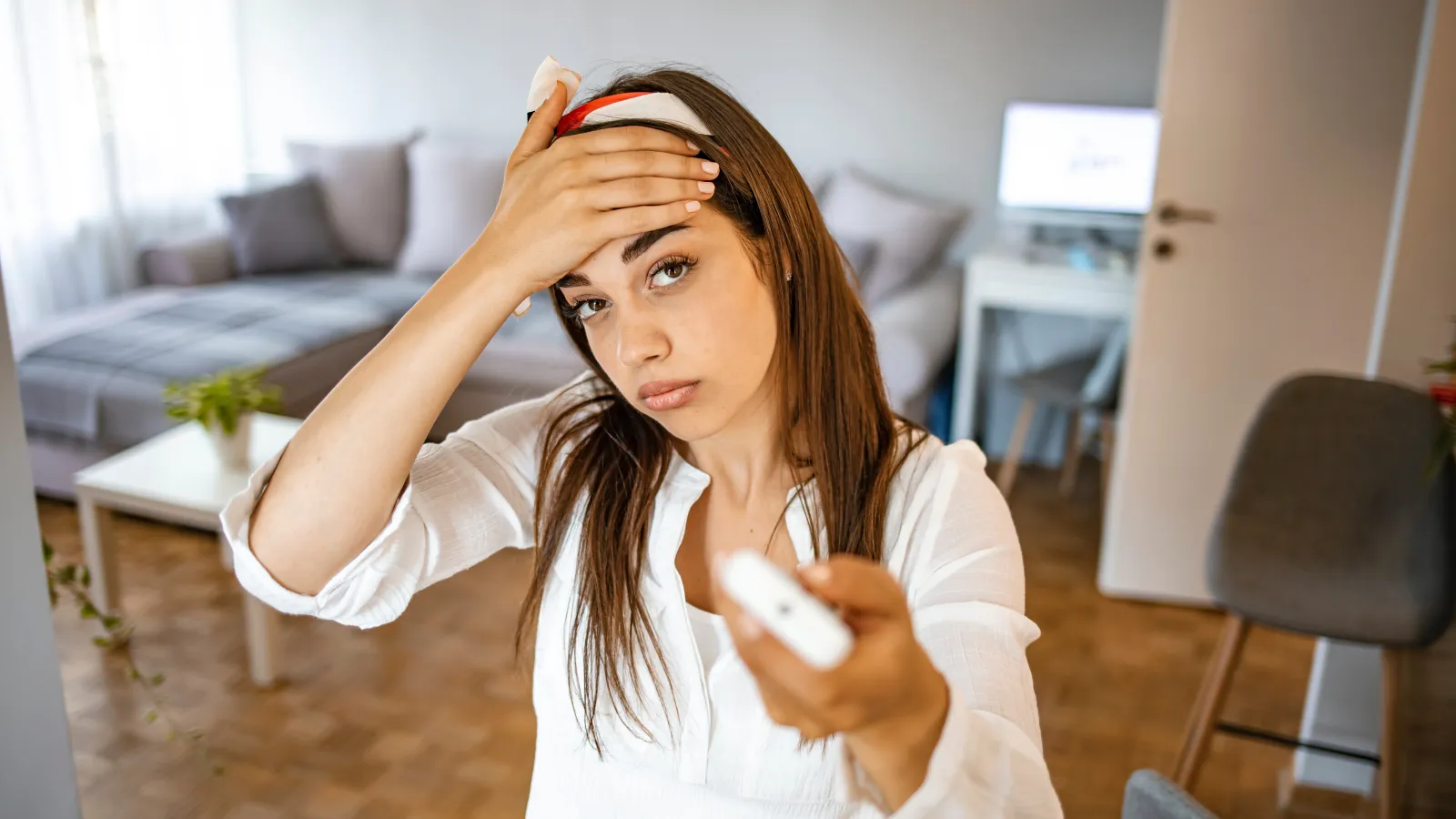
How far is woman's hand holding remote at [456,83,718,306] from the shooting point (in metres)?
0.87

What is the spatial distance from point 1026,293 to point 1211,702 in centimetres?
170

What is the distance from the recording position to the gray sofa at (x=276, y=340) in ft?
11.1

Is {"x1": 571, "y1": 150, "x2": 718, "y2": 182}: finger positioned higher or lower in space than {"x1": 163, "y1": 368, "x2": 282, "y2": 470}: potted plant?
higher

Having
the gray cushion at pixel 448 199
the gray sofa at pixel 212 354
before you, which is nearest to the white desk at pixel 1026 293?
the gray sofa at pixel 212 354

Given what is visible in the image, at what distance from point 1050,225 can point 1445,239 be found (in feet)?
6.29

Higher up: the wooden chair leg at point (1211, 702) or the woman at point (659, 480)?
the woman at point (659, 480)

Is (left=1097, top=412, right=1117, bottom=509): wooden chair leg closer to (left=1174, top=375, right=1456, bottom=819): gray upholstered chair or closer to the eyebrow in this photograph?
(left=1174, top=375, right=1456, bottom=819): gray upholstered chair

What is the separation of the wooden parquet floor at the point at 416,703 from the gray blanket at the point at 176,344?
364 millimetres

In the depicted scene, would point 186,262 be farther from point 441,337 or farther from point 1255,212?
point 441,337

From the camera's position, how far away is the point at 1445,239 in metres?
2.19

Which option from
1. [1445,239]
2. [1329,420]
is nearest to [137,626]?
[1329,420]

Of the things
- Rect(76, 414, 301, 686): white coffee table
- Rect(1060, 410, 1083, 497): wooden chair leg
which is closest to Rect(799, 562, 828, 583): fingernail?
Rect(76, 414, 301, 686): white coffee table

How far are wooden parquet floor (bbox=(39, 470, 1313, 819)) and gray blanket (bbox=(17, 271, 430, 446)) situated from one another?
1.19 feet

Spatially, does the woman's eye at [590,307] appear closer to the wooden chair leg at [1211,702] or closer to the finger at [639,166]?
the finger at [639,166]
